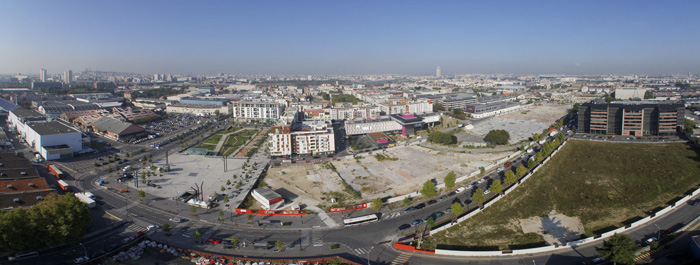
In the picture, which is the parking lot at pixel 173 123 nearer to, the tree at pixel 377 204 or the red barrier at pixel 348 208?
the red barrier at pixel 348 208

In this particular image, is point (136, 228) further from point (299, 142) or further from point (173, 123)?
point (173, 123)

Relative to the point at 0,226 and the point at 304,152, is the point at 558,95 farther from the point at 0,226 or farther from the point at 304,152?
the point at 0,226

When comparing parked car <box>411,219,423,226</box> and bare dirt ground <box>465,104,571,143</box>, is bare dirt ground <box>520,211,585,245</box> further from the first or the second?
bare dirt ground <box>465,104,571,143</box>

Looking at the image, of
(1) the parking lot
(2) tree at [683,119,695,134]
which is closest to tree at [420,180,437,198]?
(2) tree at [683,119,695,134]

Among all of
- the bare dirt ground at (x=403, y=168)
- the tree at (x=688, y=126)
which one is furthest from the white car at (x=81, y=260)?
the tree at (x=688, y=126)

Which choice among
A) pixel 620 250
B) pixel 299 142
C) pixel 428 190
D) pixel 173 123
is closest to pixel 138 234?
pixel 428 190

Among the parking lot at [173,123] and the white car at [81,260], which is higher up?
the parking lot at [173,123]

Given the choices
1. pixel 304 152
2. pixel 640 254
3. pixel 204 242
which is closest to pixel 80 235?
pixel 204 242
